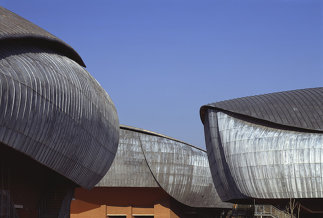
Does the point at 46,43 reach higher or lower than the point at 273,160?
higher

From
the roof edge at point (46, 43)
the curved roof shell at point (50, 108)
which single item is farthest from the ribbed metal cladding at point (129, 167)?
the curved roof shell at point (50, 108)

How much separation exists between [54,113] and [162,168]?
1233 inches

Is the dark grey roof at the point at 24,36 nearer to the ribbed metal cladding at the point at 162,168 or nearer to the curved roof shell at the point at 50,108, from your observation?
the curved roof shell at the point at 50,108

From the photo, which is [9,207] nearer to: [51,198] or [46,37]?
[51,198]

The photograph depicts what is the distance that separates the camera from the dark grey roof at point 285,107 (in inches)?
1529

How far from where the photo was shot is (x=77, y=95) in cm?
2398

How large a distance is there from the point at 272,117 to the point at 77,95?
19786 millimetres

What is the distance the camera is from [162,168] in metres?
51.7

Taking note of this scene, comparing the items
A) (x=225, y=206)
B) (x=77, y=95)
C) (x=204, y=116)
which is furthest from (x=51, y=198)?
(x=225, y=206)

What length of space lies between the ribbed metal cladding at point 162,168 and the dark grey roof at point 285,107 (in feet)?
→ 34.0

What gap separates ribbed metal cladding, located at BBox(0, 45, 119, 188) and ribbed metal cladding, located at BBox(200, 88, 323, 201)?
13.8 m

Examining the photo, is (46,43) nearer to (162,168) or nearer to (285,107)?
(285,107)

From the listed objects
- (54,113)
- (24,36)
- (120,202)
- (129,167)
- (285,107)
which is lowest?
(120,202)

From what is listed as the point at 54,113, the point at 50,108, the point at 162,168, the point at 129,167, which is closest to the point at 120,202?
the point at 129,167
